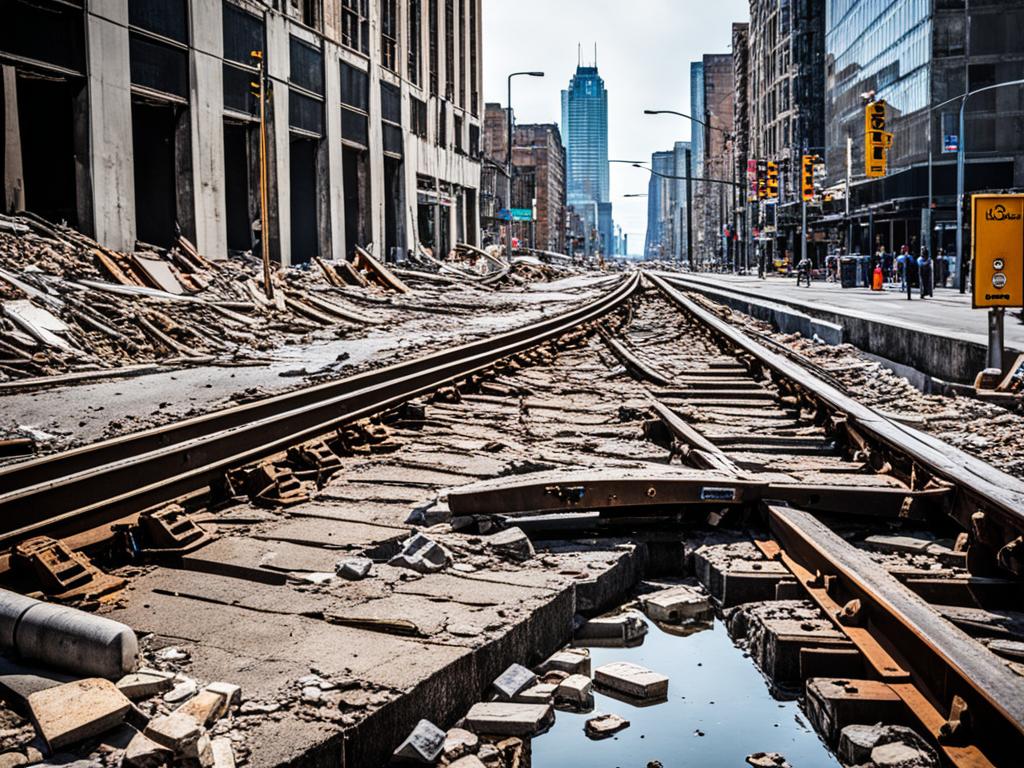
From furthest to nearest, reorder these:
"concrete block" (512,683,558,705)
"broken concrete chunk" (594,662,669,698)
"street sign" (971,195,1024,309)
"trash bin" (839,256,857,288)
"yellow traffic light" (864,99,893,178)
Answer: "trash bin" (839,256,857,288) → "yellow traffic light" (864,99,893,178) → "street sign" (971,195,1024,309) → "broken concrete chunk" (594,662,669,698) → "concrete block" (512,683,558,705)

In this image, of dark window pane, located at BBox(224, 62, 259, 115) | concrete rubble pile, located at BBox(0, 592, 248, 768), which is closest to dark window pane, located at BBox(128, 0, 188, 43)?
dark window pane, located at BBox(224, 62, 259, 115)

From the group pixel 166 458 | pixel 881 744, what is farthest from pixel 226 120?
pixel 881 744

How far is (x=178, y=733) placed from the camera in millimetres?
3035

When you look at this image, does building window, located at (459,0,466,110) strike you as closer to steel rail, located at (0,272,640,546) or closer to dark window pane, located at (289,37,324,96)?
dark window pane, located at (289,37,324,96)

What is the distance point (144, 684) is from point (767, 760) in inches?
79.5

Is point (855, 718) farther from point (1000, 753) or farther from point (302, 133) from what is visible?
point (302, 133)

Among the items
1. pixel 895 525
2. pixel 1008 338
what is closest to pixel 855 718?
pixel 895 525

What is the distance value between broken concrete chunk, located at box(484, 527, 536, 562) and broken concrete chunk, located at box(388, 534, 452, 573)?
0.34 meters

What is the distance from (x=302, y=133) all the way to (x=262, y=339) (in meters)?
19.2

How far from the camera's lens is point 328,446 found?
25.6ft

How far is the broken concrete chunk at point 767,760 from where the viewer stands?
3430 mm

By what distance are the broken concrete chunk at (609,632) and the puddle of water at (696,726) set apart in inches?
5.2

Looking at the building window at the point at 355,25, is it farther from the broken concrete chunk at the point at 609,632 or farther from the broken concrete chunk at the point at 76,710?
the broken concrete chunk at the point at 76,710

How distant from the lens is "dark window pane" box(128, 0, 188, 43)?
2600 centimetres
